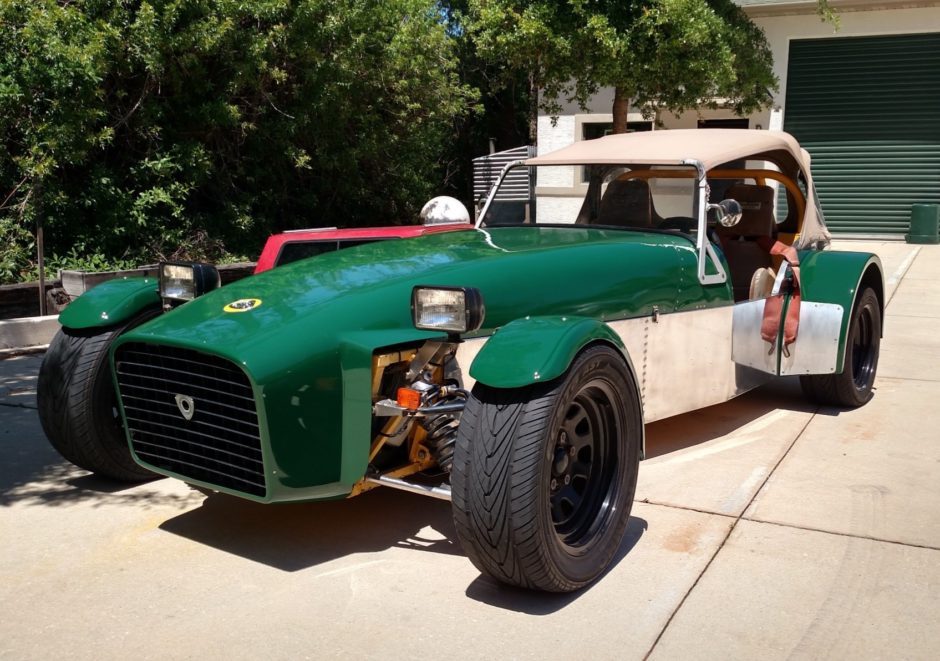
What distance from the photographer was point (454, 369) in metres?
3.83

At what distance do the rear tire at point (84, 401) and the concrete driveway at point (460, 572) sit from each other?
24 cm

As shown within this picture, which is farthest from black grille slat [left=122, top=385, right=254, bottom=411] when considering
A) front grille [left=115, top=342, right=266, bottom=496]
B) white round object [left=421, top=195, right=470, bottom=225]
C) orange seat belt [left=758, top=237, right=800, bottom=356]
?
white round object [left=421, top=195, right=470, bottom=225]

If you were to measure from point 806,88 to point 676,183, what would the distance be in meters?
13.8

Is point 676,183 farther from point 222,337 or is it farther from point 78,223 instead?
point 78,223

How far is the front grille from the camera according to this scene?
11.2ft

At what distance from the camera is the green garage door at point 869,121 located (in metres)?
16.9

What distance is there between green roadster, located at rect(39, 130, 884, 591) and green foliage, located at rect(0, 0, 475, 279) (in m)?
6.51

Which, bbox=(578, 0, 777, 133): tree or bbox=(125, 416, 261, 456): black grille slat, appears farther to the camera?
bbox=(578, 0, 777, 133): tree

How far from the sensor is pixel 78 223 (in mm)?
11258

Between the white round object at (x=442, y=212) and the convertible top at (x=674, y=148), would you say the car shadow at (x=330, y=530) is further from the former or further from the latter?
the white round object at (x=442, y=212)

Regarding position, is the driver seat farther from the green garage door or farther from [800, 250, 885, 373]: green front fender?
the green garage door

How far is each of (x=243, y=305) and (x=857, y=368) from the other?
4415 millimetres

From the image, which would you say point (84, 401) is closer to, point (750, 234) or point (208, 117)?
point (750, 234)

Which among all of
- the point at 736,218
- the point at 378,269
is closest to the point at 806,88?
the point at 736,218
